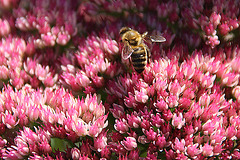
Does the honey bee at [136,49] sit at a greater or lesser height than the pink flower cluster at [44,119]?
greater

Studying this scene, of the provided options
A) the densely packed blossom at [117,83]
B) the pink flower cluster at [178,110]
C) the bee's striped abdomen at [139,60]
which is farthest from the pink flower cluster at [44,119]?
the bee's striped abdomen at [139,60]

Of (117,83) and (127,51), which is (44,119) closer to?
(117,83)

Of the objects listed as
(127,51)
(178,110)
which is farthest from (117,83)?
(178,110)

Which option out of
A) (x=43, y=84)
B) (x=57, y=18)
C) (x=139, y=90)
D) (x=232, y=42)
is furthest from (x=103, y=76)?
(x=232, y=42)

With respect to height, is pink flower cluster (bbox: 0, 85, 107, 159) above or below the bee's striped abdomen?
below

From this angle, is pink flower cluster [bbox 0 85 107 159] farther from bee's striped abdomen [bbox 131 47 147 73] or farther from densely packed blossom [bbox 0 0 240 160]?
bee's striped abdomen [bbox 131 47 147 73]

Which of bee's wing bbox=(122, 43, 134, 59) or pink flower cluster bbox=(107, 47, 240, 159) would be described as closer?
pink flower cluster bbox=(107, 47, 240, 159)

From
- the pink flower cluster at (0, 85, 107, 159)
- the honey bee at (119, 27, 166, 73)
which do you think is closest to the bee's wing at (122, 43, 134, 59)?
the honey bee at (119, 27, 166, 73)

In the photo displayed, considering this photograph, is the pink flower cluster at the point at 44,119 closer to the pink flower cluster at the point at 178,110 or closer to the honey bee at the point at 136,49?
the pink flower cluster at the point at 178,110
